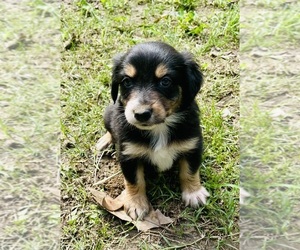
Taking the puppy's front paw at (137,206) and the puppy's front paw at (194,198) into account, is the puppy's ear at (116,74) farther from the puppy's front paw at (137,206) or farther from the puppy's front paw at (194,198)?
the puppy's front paw at (194,198)

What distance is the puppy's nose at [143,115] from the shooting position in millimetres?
2580

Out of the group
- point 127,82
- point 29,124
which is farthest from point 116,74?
point 29,124

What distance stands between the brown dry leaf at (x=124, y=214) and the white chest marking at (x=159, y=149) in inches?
14.8

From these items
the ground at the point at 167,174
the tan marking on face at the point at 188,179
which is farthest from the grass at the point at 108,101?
the tan marking on face at the point at 188,179

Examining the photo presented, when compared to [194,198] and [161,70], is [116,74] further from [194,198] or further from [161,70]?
[194,198]

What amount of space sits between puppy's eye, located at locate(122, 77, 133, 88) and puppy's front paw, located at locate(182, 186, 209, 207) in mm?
814

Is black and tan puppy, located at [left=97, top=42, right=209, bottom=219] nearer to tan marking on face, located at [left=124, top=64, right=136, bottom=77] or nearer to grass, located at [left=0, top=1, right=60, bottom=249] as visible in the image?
tan marking on face, located at [left=124, top=64, right=136, bottom=77]

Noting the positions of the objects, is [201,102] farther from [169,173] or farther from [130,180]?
[130,180]

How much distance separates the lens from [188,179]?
3082mm

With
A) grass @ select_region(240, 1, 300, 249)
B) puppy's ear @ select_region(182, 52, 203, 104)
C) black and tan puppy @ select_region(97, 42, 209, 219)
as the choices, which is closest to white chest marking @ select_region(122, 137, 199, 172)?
black and tan puppy @ select_region(97, 42, 209, 219)

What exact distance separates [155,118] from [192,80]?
0.36 meters

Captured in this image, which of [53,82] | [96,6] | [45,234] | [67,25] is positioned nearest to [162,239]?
[45,234]

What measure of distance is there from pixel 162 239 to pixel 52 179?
1.27 meters

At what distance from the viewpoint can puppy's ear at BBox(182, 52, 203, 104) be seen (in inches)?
111
